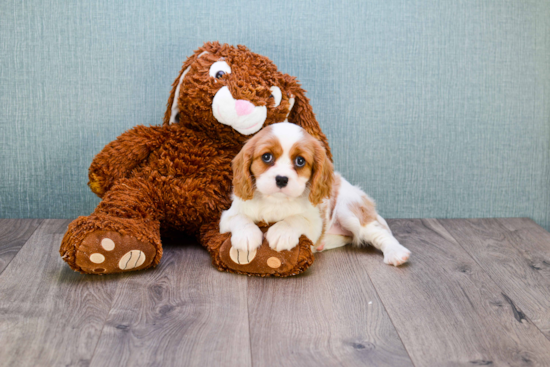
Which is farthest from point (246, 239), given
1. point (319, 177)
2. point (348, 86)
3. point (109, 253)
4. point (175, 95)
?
point (348, 86)

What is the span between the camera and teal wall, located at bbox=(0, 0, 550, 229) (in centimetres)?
198

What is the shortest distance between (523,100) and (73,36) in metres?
1.71

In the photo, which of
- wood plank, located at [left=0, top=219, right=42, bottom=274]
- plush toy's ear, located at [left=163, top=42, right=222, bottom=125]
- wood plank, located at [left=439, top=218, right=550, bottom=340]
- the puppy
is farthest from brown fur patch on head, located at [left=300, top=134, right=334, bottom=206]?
wood plank, located at [left=0, top=219, right=42, bottom=274]

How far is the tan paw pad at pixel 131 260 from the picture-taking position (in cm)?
148

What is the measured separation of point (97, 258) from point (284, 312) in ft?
1.70

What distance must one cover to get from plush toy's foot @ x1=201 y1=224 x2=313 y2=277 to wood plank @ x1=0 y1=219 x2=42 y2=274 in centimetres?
63

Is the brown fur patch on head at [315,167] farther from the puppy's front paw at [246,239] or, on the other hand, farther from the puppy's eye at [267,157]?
the puppy's front paw at [246,239]

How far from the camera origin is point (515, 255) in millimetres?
1805

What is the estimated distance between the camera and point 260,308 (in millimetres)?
1353

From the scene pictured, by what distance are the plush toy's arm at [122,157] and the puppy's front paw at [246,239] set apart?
433mm

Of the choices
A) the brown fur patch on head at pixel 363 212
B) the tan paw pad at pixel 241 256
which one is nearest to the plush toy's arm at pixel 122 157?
the tan paw pad at pixel 241 256

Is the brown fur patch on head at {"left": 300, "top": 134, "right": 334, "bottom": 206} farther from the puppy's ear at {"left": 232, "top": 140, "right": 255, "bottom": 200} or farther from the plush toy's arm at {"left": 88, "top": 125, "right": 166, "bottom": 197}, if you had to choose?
the plush toy's arm at {"left": 88, "top": 125, "right": 166, "bottom": 197}

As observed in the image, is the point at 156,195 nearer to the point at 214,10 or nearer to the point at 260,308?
the point at 260,308

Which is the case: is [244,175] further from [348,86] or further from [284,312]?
[348,86]
